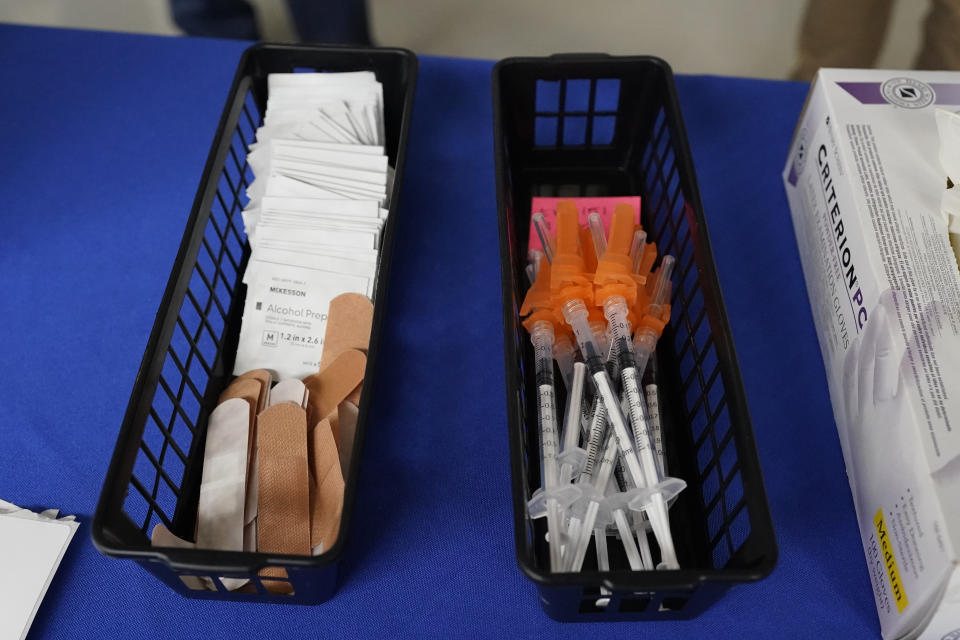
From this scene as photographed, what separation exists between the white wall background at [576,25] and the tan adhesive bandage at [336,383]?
116 cm

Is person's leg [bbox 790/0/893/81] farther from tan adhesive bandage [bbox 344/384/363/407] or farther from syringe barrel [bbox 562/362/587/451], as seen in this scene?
tan adhesive bandage [bbox 344/384/363/407]

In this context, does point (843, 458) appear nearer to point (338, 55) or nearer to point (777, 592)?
point (777, 592)

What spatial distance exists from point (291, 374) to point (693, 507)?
1.42ft

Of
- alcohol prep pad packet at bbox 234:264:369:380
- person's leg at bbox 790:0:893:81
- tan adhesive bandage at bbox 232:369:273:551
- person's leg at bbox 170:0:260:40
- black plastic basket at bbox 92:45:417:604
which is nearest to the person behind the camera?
black plastic basket at bbox 92:45:417:604

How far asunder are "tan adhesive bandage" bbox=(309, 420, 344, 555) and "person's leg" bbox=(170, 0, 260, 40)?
1149 mm

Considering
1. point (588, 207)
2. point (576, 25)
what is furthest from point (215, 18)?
point (588, 207)

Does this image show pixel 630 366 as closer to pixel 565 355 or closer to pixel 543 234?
pixel 565 355

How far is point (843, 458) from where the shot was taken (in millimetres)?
833

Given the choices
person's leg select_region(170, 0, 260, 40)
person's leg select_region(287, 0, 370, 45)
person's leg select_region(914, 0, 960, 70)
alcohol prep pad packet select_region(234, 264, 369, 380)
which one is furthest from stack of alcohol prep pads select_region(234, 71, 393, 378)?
person's leg select_region(914, 0, 960, 70)

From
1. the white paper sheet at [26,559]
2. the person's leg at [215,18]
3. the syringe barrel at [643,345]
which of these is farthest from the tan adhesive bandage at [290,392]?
the person's leg at [215,18]

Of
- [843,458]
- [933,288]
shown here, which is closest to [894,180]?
[933,288]

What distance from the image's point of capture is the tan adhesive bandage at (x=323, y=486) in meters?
0.75

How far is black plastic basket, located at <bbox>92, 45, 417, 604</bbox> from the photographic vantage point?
656 mm

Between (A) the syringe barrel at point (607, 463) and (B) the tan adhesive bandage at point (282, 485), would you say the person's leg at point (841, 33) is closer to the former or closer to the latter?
(A) the syringe barrel at point (607, 463)
